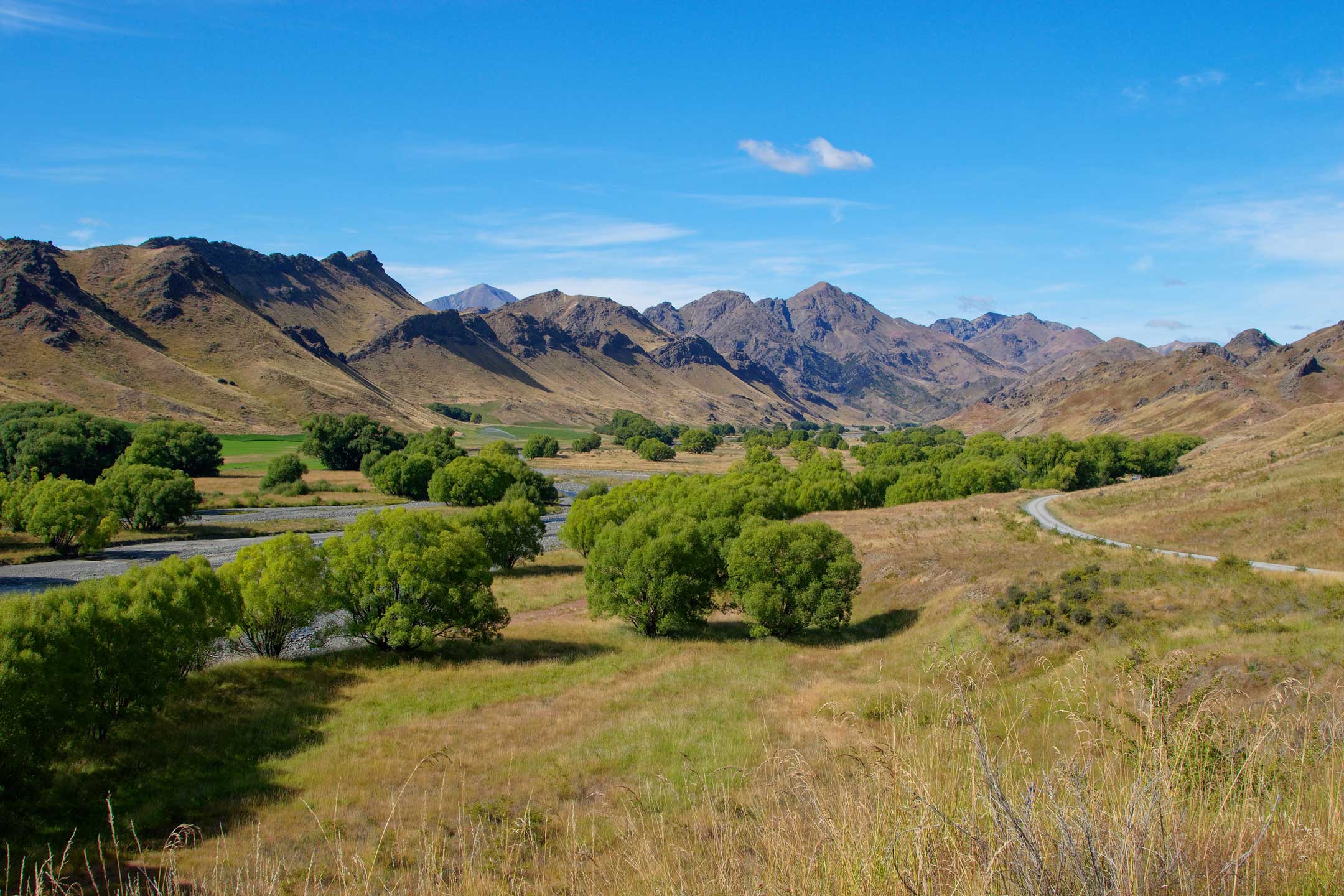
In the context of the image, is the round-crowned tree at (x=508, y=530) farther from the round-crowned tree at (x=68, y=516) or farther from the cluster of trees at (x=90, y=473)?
the cluster of trees at (x=90, y=473)

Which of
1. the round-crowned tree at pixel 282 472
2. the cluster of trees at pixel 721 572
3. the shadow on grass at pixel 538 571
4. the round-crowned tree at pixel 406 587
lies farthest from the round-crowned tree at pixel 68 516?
the cluster of trees at pixel 721 572

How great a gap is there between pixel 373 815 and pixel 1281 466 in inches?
2840

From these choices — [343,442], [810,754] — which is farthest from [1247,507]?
[343,442]

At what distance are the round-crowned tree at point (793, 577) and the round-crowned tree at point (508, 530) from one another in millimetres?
25311

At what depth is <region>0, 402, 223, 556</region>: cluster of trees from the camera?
60.6 m

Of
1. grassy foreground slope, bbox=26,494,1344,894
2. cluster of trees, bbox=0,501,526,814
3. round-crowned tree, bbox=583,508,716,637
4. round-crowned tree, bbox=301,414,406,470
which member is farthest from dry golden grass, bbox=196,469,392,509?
round-crowned tree, bbox=583,508,716,637

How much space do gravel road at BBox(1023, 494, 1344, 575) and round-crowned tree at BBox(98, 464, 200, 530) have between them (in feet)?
259

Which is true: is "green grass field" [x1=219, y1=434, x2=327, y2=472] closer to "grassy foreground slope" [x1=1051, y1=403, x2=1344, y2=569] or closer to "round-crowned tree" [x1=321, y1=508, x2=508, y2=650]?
"round-crowned tree" [x1=321, y1=508, x2=508, y2=650]

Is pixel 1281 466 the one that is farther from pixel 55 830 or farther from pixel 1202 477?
pixel 55 830

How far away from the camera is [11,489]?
65.0 meters

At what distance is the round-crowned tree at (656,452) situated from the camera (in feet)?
617

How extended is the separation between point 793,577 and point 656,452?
148 metres

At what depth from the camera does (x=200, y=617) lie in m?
29.9

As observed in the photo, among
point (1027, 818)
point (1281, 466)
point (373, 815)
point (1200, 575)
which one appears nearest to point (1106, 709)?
point (1027, 818)
